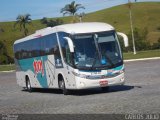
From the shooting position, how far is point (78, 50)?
899 inches

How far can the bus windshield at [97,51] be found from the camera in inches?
895

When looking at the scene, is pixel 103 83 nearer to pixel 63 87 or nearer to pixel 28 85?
pixel 63 87

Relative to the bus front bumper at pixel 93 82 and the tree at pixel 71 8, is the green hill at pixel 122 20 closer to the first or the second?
the tree at pixel 71 8

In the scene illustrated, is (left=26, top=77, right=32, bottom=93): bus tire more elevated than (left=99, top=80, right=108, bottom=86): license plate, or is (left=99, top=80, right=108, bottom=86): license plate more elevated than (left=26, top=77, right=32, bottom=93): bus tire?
(left=99, top=80, right=108, bottom=86): license plate

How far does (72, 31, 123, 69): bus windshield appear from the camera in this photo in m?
22.7

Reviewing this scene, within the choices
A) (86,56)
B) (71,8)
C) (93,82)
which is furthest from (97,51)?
(71,8)

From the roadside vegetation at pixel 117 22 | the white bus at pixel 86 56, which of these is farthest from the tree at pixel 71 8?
the white bus at pixel 86 56

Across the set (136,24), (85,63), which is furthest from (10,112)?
(136,24)

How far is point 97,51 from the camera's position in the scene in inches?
899

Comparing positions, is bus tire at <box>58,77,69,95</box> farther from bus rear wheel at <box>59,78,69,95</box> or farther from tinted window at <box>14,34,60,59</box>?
tinted window at <box>14,34,60,59</box>

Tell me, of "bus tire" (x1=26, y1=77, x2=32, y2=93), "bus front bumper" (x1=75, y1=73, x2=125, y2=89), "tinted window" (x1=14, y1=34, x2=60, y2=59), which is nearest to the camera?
"bus front bumper" (x1=75, y1=73, x2=125, y2=89)

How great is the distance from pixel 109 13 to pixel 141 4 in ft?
44.1

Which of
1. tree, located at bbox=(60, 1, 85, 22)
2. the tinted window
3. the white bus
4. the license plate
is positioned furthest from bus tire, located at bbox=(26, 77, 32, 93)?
tree, located at bbox=(60, 1, 85, 22)

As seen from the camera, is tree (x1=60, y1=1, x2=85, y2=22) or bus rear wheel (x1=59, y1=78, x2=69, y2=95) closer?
bus rear wheel (x1=59, y1=78, x2=69, y2=95)
